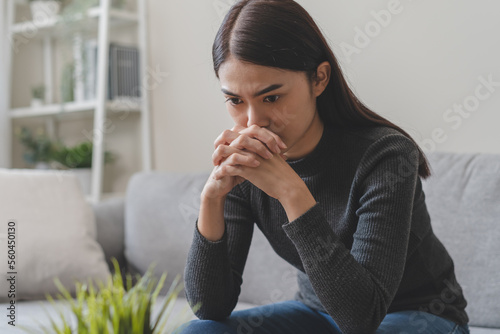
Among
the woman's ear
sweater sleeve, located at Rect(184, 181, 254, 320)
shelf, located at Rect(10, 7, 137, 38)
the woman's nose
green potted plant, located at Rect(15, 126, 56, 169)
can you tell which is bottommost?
sweater sleeve, located at Rect(184, 181, 254, 320)

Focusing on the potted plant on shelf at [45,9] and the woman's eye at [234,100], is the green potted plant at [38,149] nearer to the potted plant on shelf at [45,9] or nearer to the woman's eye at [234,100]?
the potted plant on shelf at [45,9]

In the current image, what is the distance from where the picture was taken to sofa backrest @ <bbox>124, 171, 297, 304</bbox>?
1766mm

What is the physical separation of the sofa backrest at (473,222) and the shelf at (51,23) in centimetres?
165

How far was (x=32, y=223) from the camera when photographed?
1.74 metres

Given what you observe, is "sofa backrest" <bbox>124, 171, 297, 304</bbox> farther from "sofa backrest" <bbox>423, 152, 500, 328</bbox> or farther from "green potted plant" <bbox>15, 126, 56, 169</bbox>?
"green potted plant" <bbox>15, 126, 56, 169</bbox>

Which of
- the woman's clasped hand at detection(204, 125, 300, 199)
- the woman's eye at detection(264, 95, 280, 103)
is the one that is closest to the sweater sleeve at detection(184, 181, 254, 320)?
the woman's clasped hand at detection(204, 125, 300, 199)

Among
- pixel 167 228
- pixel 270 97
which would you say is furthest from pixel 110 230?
pixel 270 97

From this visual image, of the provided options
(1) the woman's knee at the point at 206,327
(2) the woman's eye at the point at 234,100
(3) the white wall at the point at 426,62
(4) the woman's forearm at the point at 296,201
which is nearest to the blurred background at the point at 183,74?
(3) the white wall at the point at 426,62

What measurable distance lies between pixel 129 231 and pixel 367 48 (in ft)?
3.35

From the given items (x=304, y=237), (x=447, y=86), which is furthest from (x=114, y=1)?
(x=304, y=237)

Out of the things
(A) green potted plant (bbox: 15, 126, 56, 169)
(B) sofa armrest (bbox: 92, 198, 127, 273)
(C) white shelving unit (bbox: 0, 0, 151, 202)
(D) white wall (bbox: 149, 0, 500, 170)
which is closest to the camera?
(D) white wall (bbox: 149, 0, 500, 170)

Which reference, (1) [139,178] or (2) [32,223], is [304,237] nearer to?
(2) [32,223]

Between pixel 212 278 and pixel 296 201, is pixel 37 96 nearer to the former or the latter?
pixel 212 278

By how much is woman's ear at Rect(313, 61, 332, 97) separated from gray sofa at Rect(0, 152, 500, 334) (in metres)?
0.57
